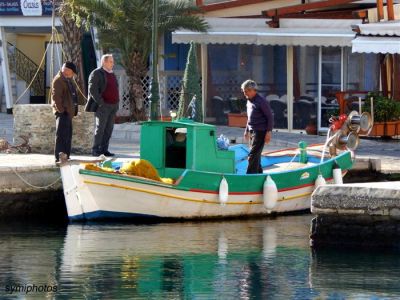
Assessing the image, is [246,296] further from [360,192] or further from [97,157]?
[97,157]

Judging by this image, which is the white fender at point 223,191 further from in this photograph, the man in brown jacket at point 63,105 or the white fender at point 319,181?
the man in brown jacket at point 63,105

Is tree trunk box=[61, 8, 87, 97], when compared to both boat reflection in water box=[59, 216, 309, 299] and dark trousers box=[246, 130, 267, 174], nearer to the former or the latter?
dark trousers box=[246, 130, 267, 174]

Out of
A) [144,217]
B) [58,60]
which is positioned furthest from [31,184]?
[58,60]

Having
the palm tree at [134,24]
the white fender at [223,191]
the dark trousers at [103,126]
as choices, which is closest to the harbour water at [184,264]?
the white fender at [223,191]

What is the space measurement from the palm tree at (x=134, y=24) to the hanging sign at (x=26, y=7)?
443cm

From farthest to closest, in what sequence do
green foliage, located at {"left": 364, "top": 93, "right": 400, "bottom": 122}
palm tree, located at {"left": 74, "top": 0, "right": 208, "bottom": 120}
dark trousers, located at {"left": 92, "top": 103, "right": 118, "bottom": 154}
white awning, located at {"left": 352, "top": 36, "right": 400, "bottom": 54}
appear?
palm tree, located at {"left": 74, "top": 0, "right": 208, "bottom": 120}
green foliage, located at {"left": 364, "top": 93, "right": 400, "bottom": 122}
white awning, located at {"left": 352, "top": 36, "right": 400, "bottom": 54}
dark trousers, located at {"left": 92, "top": 103, "right": 118, "bottom": 154}

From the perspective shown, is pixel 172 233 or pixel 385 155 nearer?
pixel 172 233

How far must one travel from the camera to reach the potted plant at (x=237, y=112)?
31125 mm

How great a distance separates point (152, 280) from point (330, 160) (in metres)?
6.60

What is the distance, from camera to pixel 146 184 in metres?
19.1

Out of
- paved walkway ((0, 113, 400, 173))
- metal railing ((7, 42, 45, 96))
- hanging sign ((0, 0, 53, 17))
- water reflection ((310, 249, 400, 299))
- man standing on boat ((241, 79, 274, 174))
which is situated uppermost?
hanging sign ((0, 0, 53, 17))

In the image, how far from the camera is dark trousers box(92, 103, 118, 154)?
74.0 ft

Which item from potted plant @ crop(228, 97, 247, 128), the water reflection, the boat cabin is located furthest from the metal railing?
the water reflection

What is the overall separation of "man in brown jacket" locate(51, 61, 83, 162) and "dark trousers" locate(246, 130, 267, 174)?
2.84 metres
